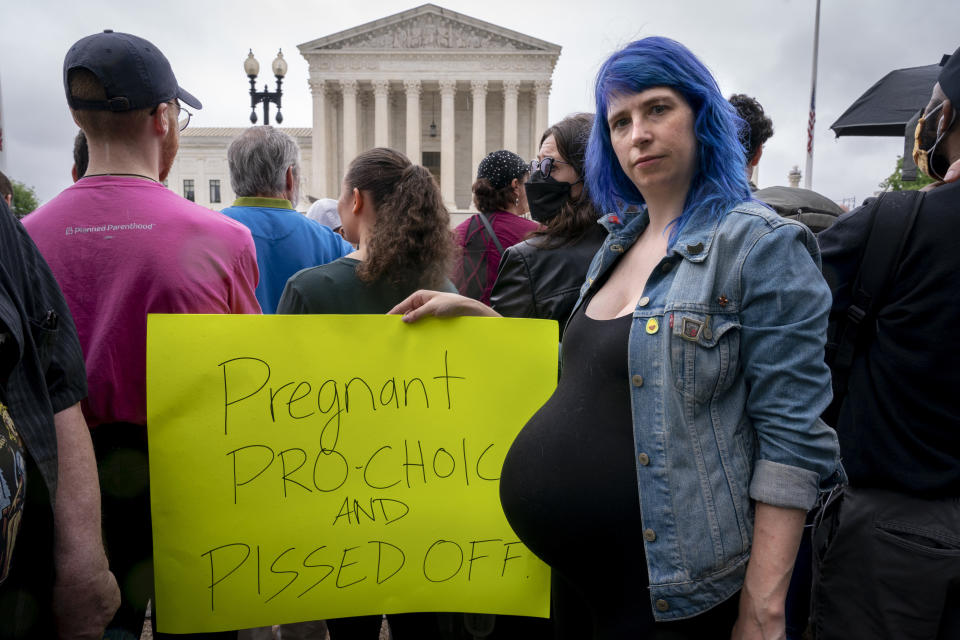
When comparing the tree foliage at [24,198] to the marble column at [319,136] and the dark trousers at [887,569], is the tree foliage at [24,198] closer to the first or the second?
the marble column at [319,136]

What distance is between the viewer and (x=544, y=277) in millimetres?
2504

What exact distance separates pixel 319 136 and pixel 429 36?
10320 millimetres

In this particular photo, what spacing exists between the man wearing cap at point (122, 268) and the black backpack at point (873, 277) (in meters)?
1.94

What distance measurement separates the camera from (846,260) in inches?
78.5

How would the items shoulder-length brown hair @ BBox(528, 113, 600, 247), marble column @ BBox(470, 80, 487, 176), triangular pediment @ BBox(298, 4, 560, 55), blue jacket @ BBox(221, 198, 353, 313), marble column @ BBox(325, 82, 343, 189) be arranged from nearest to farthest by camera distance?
shoulder-length brown hair @ BBox(528, 113, 600, 247) < blue jacket @ BBox(221, 198, 353, 313) < marble column @ BBox(470, 80, 487, 176) < triangular pediment @ BBox(298, 4, 560, 55) < marble column @ BBox(325, 82, 343, 189)

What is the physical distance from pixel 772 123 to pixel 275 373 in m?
3.12

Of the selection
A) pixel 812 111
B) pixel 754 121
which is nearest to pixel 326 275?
pixel 754 121

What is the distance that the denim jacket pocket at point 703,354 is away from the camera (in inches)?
53.1

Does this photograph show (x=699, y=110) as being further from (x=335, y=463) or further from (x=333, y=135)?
(x=333, y=135)

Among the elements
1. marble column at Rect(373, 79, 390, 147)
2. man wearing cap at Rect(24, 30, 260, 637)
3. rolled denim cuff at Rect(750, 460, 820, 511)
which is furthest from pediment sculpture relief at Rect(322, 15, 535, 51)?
rolled denim cuff at Rect(750, 460, 820, 511)

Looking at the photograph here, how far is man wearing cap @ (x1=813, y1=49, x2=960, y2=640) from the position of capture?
5.74 ft

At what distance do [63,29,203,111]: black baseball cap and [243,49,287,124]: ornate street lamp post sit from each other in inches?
532

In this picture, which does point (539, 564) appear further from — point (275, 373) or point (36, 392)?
point (36, 392)

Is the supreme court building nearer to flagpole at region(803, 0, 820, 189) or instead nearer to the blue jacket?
flagpole at region(803, 0, 820, 189)
